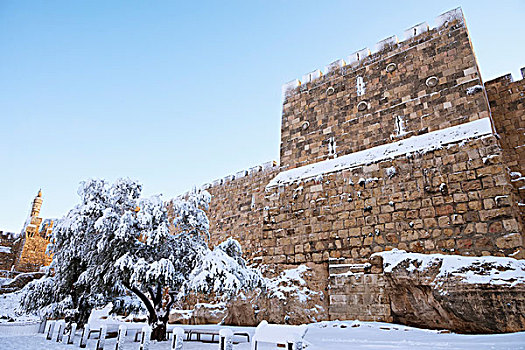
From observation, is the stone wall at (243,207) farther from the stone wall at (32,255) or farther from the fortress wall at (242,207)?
the stone wall at (32,255)

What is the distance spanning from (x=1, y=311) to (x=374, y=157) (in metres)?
22.7

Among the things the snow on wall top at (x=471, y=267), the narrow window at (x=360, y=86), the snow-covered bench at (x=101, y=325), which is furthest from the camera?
the narrow window at (x=360, y=86)

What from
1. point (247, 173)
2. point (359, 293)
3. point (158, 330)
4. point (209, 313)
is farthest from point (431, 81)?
point (209, 313)

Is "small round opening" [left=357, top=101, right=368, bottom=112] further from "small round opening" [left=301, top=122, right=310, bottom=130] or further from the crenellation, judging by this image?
the crenellation

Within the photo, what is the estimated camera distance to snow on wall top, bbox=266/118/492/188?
6441mm

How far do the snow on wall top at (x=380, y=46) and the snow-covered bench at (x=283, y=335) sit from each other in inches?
304

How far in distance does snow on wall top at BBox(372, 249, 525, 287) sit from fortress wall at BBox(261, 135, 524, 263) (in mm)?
201

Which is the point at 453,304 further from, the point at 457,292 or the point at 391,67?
the point at 391,67

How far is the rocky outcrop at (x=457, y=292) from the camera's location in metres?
4.91

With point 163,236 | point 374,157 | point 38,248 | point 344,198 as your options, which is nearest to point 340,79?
point 374,157

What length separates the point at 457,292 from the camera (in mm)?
5320

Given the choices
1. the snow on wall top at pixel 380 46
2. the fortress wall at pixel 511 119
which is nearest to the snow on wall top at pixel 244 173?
the snow on wall top at pixel 380 46

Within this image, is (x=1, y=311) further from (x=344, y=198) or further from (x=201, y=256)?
(x=344, y=198)

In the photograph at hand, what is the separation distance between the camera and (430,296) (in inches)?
221
